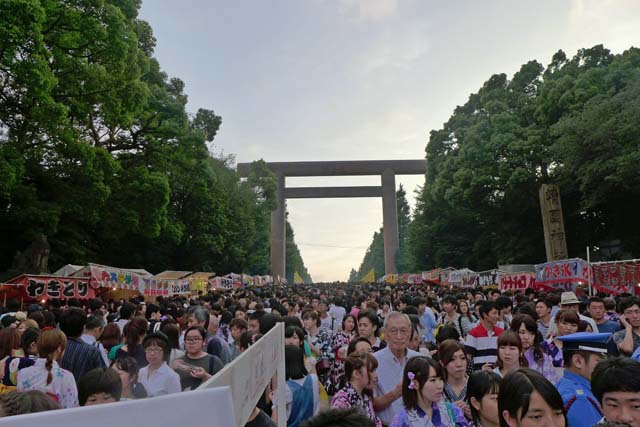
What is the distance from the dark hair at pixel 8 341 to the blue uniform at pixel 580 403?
4258mm

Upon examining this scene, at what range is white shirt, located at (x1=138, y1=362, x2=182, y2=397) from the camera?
345 centimetres

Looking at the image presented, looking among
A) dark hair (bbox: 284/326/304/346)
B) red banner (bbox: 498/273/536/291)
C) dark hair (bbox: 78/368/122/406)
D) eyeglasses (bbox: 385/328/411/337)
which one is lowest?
dark hair (bbox: 78/368/122/406)

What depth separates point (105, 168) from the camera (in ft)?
51.2

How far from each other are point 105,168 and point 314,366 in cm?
1310

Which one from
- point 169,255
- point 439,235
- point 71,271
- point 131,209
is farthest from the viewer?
point 439,235

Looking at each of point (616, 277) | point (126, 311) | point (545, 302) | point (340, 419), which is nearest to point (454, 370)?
point (340, 419)

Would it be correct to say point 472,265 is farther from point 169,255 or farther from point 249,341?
point 249,341

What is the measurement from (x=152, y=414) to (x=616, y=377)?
→ 2.19m

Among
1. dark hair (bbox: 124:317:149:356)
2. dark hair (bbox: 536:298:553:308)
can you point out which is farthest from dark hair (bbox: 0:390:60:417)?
dark hair (bbox: 536:298:553:308)

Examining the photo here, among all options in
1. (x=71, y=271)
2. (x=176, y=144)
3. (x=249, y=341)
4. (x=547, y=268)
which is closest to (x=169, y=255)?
(x=176, y=144)

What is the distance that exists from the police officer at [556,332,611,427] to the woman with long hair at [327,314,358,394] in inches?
53.4

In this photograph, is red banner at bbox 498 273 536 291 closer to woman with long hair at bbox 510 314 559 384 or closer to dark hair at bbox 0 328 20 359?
woman with long hair at bbox 510 314 559 384

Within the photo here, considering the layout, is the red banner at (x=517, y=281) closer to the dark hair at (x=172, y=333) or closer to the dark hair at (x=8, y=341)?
the dark hair at (x=172, y=333)

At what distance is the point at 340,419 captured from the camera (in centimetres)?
172
